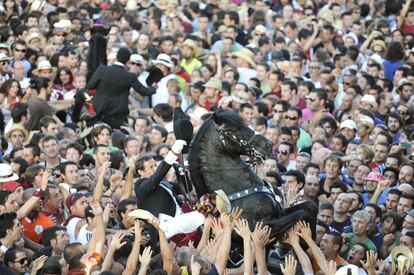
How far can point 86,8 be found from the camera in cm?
2384

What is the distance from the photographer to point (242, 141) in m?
12.2

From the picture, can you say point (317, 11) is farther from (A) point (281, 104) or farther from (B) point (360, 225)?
(B) point (360, 225)

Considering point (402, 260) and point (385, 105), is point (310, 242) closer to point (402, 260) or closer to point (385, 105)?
point (402, 260)

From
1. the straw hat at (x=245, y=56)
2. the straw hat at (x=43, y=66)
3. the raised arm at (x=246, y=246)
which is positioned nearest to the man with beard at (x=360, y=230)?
the raised arm at (x=246, y=246)

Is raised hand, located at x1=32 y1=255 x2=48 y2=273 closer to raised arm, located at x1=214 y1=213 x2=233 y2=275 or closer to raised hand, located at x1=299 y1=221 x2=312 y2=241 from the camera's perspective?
raised arm, located at x1=214 y1=213 x2=233 y2=275

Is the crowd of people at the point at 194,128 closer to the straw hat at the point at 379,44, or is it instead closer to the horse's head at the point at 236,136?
the straw hat at the point at 379,44

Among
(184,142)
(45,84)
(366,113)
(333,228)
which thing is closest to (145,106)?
(45,84)

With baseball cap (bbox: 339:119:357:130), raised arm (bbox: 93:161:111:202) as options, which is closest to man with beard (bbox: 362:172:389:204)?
baseball cap (bbox: 339:119:357:130)

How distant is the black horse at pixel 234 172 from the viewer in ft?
40.2

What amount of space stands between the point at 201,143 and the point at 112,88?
591cm

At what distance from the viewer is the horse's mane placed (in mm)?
12297

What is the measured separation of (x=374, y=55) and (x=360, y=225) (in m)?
8.22

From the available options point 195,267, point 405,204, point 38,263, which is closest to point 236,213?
point 195,267

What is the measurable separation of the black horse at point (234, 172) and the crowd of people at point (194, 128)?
14cm
